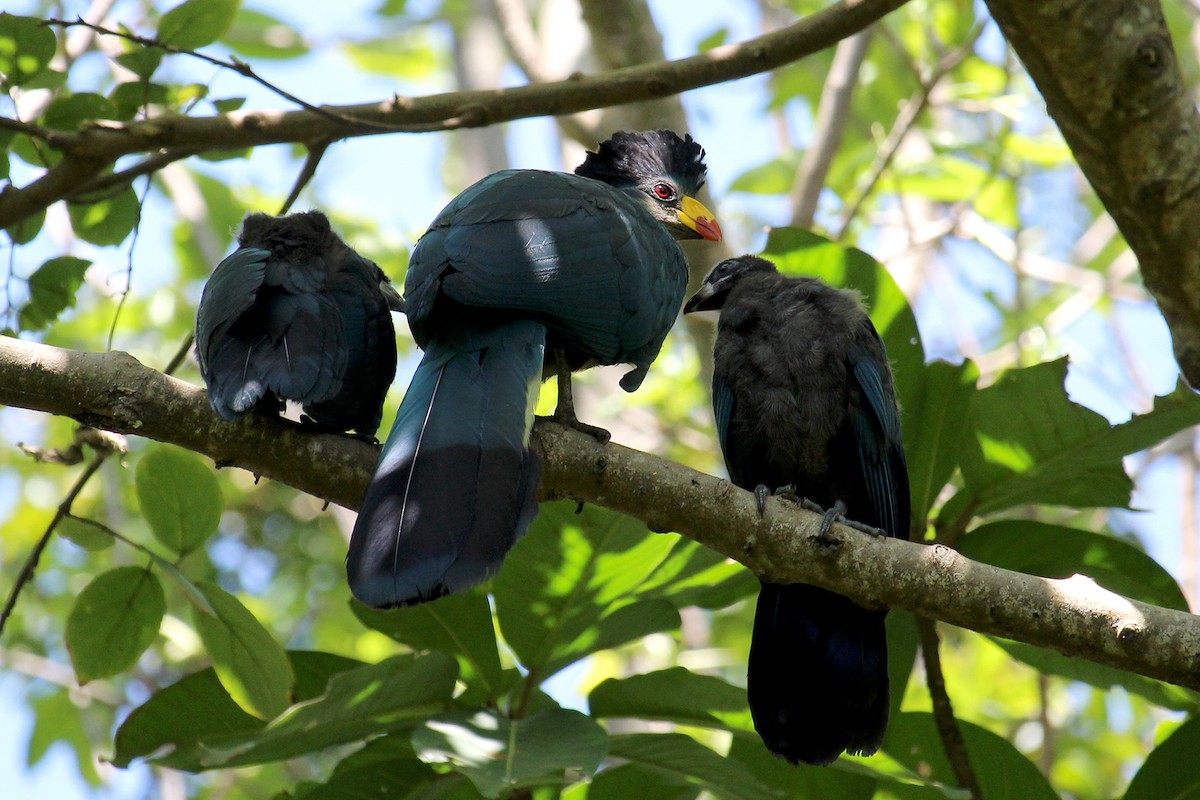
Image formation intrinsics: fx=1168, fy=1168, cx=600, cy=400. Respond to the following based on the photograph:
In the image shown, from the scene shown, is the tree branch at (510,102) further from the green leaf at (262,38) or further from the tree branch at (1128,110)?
the green leaf at (262,38)

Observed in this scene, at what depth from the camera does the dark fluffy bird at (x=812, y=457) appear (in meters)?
3.01

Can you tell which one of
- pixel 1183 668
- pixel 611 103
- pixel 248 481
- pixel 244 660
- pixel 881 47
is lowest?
pixel 1183 668

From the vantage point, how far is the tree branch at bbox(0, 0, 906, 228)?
319 cm

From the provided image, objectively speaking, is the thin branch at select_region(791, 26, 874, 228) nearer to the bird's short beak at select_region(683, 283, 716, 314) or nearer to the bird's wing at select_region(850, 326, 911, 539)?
the bird's short beak at select_region(683, 283, 716, 314)

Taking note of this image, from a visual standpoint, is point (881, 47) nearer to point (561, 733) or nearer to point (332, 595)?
point (332, 595)

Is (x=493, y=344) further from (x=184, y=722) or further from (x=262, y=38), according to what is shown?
(x=262, y=38)

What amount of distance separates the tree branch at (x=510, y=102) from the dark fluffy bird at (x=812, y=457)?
66 centimetres

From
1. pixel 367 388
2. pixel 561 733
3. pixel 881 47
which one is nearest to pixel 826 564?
pixel 561 733

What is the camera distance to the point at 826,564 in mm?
2488

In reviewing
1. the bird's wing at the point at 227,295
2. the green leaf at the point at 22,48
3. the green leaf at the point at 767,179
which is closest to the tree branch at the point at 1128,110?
the bird's wing at the point at 227,295

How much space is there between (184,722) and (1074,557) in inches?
90.4

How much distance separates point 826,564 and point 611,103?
164 centimetres

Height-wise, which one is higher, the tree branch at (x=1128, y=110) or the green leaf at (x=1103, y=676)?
the tree branch at (x=1128, y=110)

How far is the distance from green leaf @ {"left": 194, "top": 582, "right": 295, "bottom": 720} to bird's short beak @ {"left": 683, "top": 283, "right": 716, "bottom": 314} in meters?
1.81
